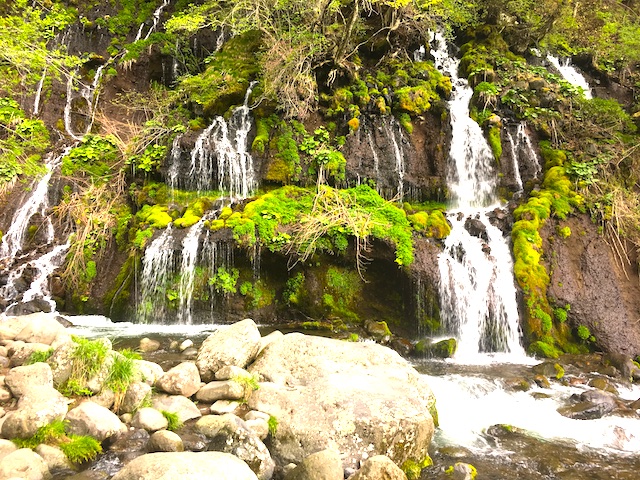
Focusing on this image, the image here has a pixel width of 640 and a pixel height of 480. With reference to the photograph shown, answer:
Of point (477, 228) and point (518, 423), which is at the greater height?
point (477, 228)

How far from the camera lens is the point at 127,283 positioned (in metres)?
10.2

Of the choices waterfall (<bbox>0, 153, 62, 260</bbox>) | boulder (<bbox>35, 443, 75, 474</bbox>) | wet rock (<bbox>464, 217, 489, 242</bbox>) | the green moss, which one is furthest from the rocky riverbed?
the green moss

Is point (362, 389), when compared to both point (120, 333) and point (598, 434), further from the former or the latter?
point (120, 333)

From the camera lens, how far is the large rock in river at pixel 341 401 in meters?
4.60

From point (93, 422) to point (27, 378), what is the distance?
33.4 inches

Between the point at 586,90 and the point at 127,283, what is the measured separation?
16.4m

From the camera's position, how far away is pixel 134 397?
4.83m

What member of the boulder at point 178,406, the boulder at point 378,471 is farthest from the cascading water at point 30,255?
the boulder at point 378,471

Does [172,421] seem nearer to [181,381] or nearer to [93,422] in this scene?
[181,381]

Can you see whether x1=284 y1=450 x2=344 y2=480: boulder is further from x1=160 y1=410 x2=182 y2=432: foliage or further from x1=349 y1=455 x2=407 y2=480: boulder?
x1=160 y1=410 x2=182 y2=432: foliage

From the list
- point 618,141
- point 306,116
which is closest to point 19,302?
point 306,116

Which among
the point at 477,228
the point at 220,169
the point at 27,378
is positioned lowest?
the point at 27,378

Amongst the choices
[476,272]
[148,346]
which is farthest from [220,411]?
[476,272]

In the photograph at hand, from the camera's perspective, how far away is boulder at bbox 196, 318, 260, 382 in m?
5.57
